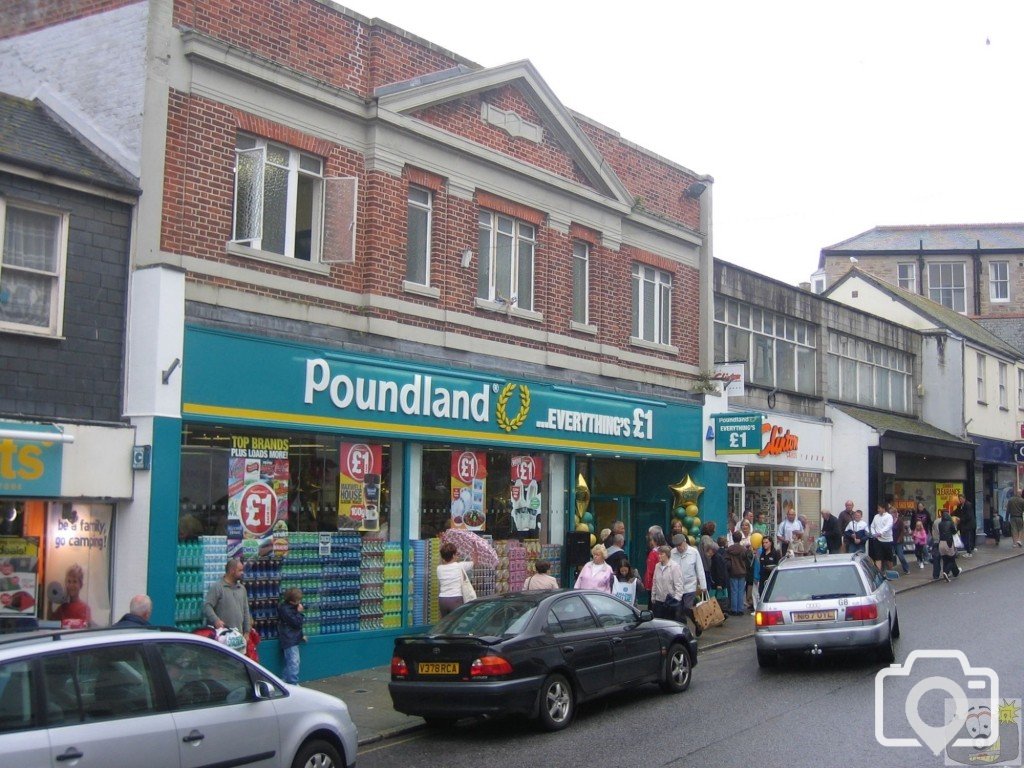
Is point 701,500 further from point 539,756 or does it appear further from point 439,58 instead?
point 539,756

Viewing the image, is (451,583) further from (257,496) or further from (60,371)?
(60,371)

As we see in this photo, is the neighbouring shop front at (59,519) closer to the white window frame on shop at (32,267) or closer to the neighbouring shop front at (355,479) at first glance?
the neighbouring shop front at (355,479)

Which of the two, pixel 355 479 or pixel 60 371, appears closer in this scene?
pixel 60 371

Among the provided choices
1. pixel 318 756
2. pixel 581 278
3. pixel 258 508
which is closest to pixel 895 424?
pixel 581 278

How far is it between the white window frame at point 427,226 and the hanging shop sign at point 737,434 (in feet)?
27.8

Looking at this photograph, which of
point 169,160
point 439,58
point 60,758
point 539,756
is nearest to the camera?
point 60,758

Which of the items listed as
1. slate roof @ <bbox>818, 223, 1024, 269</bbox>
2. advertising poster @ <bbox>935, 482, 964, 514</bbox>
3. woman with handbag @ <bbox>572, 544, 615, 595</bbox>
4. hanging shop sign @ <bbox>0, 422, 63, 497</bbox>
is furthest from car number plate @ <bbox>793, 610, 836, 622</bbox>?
slate roof @ <bbox>818, 223, 1024, 269</bbox>

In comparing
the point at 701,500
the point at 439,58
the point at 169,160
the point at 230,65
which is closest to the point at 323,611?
the point at 169,160

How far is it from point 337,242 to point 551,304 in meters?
5.03

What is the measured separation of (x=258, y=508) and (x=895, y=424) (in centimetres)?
2309

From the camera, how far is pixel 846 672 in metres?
14.4

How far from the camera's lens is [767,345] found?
27484 mm

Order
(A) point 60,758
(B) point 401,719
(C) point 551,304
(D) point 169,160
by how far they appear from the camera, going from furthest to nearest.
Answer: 1. (C) point 551,304
2. (D) point 169,160
3. (B) point 401,719
4. (A) point 60,758

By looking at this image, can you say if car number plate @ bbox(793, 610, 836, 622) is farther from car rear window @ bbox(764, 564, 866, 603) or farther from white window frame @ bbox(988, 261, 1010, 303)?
white window frame @ bbox(988, 261, 1010, 303)
